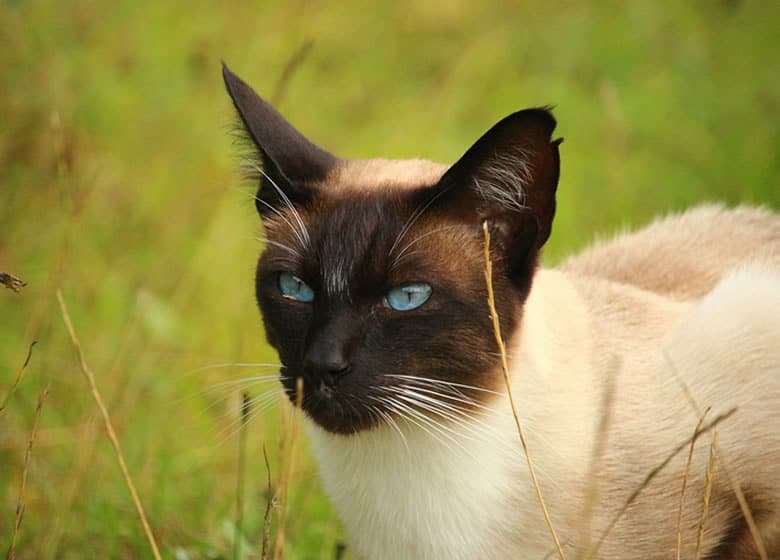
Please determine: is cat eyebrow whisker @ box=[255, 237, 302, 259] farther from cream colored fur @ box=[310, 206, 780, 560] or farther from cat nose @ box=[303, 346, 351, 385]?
cream colored fur @ box=[310, 206, 780, 560]

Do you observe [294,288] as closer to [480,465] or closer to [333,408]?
[333,408]

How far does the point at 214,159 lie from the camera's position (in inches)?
229

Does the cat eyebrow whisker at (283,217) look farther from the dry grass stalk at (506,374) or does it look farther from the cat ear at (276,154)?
the dry grass stalk at (506,374)

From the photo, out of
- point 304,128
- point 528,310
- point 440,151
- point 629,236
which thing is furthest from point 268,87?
point 528,310

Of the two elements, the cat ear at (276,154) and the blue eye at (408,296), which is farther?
the cat ear at (276,154)

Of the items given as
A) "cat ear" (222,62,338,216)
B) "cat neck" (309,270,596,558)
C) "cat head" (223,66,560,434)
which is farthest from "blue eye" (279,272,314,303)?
"cat neck" (309,270,596,558)

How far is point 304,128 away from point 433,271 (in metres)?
3.88

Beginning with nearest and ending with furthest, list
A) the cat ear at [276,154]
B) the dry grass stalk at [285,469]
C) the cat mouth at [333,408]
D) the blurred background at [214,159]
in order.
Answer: the dry grass stalk at [285,469], the cat mouth at [333,408], the cat ear at [276,154], the blurred background at [214,159]

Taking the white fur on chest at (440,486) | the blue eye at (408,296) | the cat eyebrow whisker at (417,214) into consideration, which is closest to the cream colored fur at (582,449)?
the white fur on chest at (440,486)

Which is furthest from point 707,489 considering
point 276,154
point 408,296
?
point 276,154

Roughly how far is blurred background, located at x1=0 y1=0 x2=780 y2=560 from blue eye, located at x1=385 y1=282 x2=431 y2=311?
3.92 feet

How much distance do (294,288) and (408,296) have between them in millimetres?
→ 298

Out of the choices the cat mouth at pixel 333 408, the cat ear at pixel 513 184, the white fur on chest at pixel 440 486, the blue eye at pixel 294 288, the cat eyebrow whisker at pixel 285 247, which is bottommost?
the white fur on chest at pixel 440 486

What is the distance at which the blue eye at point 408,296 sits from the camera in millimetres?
2408
